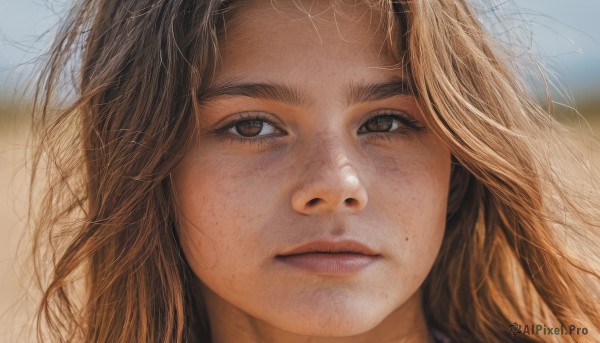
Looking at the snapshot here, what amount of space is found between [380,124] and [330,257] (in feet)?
1.24

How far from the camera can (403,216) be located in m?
2.29

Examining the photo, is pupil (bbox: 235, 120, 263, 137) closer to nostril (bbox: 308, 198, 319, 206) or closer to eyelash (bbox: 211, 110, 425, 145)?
eyelash (bbox: 211, 110, 425, 145)

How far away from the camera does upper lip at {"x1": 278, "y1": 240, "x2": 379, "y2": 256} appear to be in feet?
7.19

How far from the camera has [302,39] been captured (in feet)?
7.33

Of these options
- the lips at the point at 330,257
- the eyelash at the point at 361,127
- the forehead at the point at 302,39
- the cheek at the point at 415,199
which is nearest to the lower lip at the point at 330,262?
the lips at the point at 330,257

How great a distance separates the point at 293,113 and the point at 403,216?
0.38 m

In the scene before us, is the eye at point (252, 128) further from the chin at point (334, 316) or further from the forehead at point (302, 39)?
the chin at point (334, 316)

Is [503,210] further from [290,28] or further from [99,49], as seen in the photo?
[99,49]

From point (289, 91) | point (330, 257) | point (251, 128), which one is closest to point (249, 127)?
point (251, 128)

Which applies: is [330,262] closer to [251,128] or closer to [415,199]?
[415,199]

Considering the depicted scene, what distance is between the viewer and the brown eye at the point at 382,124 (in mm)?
2324

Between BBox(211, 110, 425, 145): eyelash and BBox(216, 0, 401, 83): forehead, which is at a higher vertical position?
BBox(216, 0, 401, 83): forehead

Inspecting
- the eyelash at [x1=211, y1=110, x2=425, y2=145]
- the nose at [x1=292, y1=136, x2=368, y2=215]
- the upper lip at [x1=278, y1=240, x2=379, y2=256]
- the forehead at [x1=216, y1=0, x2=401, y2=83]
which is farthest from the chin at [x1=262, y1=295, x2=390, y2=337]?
the forehead at [x1=216, y1=0, x2=401, y2=83]

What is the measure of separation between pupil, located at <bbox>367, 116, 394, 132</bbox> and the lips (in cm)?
32
